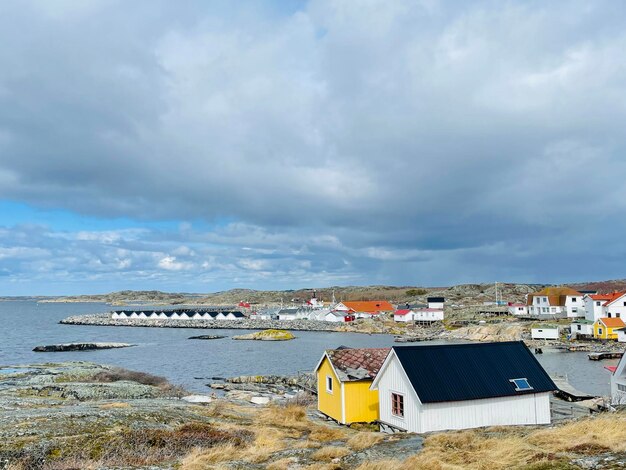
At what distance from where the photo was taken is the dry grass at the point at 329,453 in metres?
17.4

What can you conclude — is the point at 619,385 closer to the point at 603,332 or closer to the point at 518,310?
the point at 603,332

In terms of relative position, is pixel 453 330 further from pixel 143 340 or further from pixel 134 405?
pixel 134 405

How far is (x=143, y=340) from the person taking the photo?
121 meters

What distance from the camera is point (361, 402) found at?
2838 cm

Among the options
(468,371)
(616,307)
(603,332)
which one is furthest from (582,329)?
(468,371)

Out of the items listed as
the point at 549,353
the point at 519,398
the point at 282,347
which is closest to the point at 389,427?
the point at 519,398

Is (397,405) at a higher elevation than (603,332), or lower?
higher

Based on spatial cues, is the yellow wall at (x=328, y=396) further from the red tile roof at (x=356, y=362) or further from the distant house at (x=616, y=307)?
the distant house at (x=616, y=307)

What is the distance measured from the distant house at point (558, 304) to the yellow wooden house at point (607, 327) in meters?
27.7

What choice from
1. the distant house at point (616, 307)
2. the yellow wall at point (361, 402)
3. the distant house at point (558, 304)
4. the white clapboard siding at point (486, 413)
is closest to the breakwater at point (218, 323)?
the distant house at point (558, 304)

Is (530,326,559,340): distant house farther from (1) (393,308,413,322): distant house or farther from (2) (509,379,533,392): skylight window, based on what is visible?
(2) (509,379,533,392): skylight window

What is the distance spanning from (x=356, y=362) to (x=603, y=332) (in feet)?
262

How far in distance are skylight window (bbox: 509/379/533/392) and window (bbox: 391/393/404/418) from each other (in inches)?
214

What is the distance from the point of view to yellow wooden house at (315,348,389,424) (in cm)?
2822
